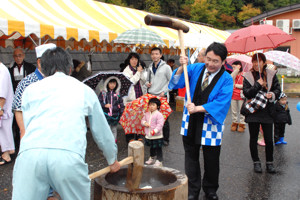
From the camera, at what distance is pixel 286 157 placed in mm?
5516

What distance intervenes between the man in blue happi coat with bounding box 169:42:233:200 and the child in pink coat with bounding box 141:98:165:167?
4.22 ft

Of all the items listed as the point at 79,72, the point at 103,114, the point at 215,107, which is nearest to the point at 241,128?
the point at 79,72

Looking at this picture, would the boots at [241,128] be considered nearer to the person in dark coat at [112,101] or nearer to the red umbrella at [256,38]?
the red umbrella at [256,38]

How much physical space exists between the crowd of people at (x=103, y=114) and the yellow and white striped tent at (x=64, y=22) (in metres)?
0.70

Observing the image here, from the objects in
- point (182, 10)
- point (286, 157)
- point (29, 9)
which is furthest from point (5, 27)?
point (182, 10)

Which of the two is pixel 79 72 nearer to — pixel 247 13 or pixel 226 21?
pixel 226 21

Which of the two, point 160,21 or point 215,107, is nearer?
point 160,21

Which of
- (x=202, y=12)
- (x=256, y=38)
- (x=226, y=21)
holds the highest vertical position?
(x=202, y=12)

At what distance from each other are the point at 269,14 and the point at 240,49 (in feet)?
77.9

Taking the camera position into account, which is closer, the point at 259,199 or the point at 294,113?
the point at 259,199

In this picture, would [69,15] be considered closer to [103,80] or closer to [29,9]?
[29,9]

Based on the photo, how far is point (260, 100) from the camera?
4.60 m

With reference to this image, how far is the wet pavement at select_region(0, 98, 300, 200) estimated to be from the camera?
4004mm

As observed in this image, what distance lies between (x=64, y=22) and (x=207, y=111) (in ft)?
12.8
